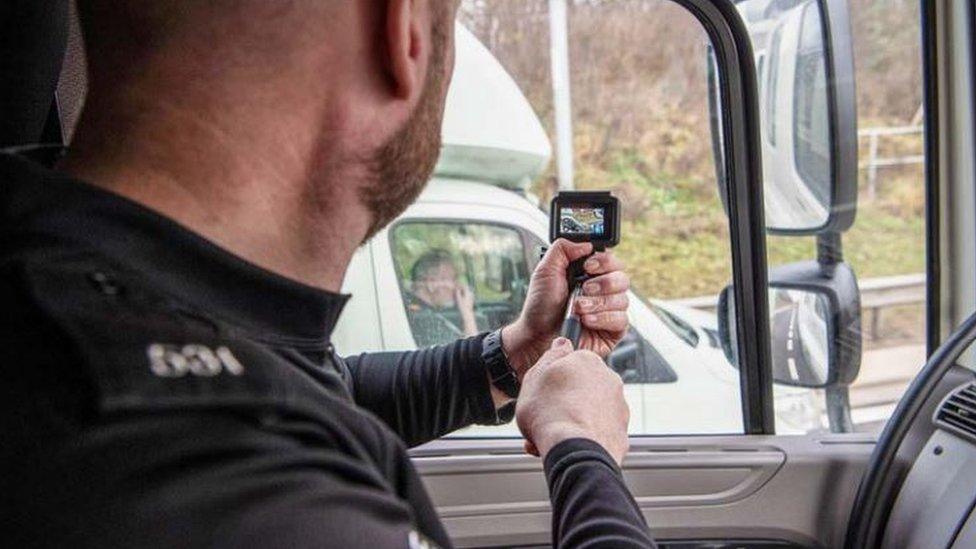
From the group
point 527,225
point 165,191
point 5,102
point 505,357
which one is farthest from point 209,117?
point 527,225

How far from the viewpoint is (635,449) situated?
7.89ft

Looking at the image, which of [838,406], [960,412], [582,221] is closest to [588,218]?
[582,221]

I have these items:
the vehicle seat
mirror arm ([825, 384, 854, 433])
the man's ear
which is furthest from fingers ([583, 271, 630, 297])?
mirror arm ([825, 384, 854, 433])

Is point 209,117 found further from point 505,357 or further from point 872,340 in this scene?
point 872,340

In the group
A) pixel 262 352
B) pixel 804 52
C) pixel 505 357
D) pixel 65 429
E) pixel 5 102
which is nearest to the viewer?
pixel 65 429

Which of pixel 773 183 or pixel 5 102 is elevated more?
pixel 5 102

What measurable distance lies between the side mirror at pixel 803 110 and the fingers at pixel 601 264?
2.50ft

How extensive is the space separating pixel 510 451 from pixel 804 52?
1.13 m

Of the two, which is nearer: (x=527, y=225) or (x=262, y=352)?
(x=262, y=352)

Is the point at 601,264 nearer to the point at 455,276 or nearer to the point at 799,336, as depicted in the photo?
the point at 455,276

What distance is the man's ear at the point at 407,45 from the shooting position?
998mm

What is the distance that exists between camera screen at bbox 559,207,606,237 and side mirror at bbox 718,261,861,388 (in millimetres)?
837

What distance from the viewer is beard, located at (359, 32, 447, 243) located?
105 cm

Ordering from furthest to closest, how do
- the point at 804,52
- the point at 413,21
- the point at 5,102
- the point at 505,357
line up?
the point at 804,52
the point at 505,357
the point at 5,102
the point at 413,21
